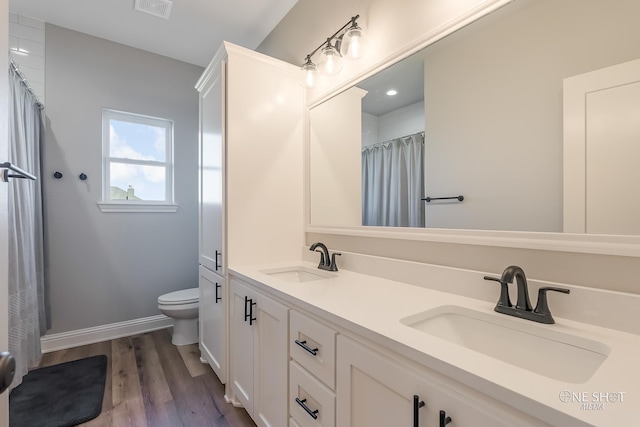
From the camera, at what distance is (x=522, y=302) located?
87 centimetres

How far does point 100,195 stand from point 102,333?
1217mm

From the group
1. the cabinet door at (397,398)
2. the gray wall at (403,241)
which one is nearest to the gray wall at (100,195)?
the gray wall at (403,241)

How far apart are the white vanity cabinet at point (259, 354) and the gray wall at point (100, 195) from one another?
153cm

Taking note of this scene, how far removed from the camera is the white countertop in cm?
47

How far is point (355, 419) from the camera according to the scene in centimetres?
85

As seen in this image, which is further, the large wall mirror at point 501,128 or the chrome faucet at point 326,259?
the chrome faucet at point 326,259

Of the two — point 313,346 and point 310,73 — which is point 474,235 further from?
point 310,73

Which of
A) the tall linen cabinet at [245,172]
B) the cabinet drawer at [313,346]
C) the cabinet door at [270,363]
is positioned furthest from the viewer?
the tall linen cabinet at [245,172]

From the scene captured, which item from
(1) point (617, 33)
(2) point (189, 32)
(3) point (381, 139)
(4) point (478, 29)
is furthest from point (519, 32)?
(2) point (189, 32)

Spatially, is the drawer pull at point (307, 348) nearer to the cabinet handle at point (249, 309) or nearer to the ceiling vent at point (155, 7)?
the cabinet handle at point (249, 309)

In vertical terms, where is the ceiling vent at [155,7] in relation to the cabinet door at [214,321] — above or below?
above

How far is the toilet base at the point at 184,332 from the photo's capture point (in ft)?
8.18

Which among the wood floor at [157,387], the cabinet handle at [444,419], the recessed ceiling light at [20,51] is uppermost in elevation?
the recessed ceiling light at [20,51]

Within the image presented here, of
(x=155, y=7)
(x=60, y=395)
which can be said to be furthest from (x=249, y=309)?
(x=155, y=7)
